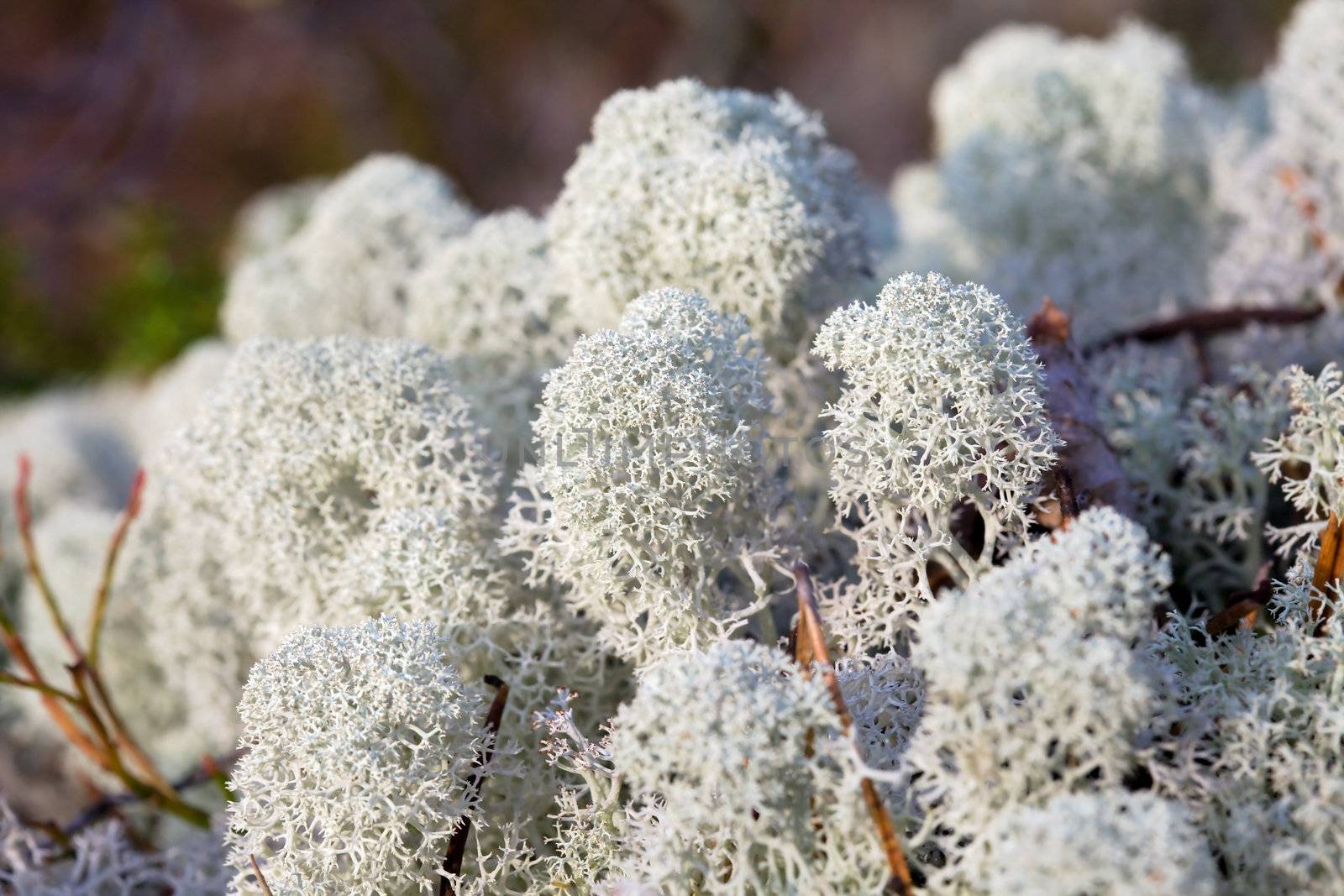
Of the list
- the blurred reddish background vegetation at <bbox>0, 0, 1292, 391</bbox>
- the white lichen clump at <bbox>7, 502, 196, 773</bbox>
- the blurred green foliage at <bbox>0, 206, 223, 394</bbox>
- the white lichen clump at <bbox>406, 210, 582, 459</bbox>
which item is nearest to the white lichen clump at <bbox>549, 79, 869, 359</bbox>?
the white lichen clump at <bbox>406, 210, 582, 459</bbox>

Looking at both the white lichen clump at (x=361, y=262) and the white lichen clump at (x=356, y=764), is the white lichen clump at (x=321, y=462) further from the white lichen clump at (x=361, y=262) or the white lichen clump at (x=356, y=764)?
the white lichen clump at (x=361, y=262)

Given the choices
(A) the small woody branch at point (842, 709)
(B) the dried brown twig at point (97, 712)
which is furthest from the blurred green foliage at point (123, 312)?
(A) the small woody branch at point (842, 709)

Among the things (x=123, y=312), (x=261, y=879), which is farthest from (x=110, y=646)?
(x=123, y=312)

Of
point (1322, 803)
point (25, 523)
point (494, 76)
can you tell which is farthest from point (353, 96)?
point (1322, 803)

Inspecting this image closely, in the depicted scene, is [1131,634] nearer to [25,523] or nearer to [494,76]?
[25,523]

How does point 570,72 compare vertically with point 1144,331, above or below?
above
